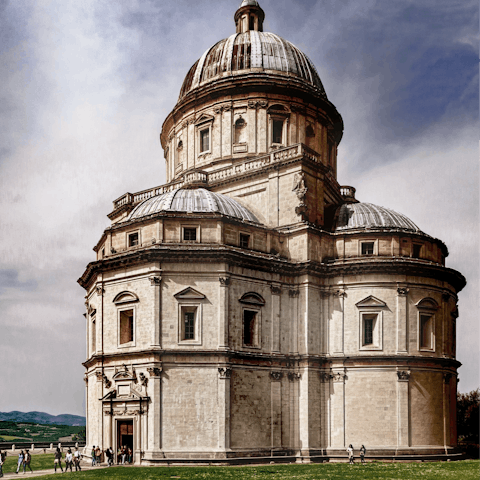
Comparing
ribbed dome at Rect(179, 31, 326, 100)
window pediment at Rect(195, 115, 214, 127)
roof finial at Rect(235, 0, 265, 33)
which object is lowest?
window pediment at Rect(195, 115, 214, 127)

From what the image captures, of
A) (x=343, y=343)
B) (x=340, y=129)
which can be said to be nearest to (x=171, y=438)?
(x=343, y=343)

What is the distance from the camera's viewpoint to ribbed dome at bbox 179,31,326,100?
52312 millimetres

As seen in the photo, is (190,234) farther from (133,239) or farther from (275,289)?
A: (275,289)

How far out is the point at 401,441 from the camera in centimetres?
3966

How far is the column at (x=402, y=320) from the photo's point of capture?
134 feet

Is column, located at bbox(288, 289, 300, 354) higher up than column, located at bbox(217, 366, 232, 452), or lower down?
higher up

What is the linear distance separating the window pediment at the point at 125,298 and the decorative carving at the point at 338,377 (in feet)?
42.7

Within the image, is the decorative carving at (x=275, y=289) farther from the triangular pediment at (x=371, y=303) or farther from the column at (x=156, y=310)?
the column at (x=156, y=310)

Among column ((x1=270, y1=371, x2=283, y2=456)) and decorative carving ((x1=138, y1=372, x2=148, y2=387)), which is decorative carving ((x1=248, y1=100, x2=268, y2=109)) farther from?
decorative carving ((x1=138, y1=372, x2=148, y2=387))

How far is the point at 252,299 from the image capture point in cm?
3966

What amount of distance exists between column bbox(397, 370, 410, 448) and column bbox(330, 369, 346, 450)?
329cm

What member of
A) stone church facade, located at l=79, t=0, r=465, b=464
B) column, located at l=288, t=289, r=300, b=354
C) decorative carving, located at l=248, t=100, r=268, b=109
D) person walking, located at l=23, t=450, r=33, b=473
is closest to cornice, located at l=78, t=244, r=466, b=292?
stone church facade, located at l=79, t=0, r=465, b=464

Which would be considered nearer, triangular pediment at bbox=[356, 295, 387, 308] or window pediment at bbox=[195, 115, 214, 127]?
triangular pediment at bbox=[356, 295, 387, 308]

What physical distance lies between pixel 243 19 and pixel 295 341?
100ft
